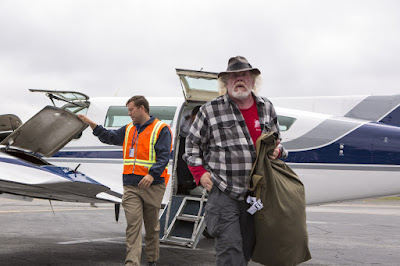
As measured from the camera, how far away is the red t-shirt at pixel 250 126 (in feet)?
11.5

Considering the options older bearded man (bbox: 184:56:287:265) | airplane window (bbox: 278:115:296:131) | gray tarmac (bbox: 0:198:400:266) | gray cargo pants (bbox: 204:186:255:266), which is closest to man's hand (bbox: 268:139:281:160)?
older bearded man (bbox: 184:56:287:265)

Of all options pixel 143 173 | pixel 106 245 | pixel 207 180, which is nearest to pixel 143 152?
pixel 143 173

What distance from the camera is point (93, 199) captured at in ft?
21.1

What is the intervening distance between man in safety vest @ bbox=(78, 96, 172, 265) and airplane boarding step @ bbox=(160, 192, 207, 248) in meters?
0.77

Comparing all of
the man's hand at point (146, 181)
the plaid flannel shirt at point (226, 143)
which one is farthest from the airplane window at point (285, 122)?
the plaid flannel shirt at point (226, 143)

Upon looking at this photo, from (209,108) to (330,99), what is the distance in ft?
17.2

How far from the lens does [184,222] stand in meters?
6.48

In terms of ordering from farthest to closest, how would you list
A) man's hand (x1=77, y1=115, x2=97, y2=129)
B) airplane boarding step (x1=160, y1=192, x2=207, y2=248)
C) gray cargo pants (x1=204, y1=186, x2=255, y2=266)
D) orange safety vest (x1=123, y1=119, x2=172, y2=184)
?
airplane boarding step (x1=160, y1=192, x2=207, y2=248) < man's hand (x1=77, y1=115, x2=97, y2=129) < orange safety vest (x1=123, y1=119, x2=172, y2=184) < gray cargo pants (x1=204, y1=186, x2=255, y2=266)

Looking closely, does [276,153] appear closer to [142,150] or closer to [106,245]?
[142,150]

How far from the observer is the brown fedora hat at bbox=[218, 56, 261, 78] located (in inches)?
139

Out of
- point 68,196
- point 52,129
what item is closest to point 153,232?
point 68,196

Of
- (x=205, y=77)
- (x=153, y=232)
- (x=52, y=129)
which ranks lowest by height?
(x=153, y=232)

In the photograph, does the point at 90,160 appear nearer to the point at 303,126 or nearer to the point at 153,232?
the point at 153,232

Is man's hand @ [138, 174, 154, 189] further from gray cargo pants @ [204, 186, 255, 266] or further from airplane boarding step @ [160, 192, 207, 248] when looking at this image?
gray cargo pants @ [204, 186, 255, 266]
